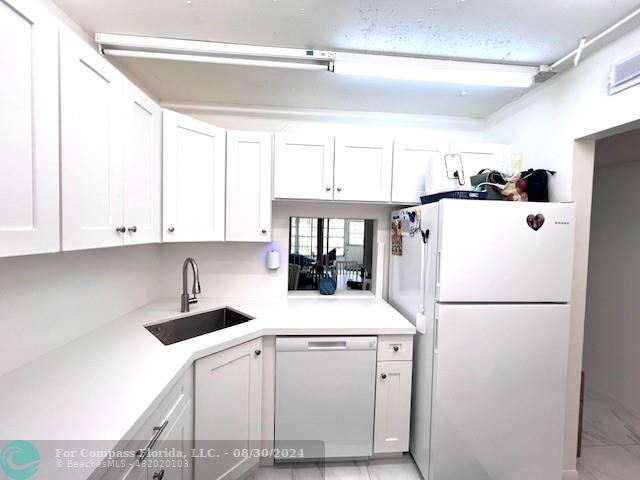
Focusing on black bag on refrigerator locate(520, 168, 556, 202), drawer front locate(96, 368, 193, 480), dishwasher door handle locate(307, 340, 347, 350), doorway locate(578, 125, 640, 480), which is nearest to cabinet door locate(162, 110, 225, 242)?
drawer front locate(96, 368, 193, 480)

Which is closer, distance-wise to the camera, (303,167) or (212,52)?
(212,52)

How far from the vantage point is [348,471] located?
1715 mm

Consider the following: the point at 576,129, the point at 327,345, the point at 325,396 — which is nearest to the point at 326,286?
the point at 327,345

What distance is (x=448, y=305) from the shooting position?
4.92 feet

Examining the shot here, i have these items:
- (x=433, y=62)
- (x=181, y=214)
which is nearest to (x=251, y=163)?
(x=181, y=214)

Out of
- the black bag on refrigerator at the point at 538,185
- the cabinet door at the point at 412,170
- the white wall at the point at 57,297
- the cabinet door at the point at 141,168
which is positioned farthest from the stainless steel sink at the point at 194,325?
the black bag on refrigerator at the point at 538,185

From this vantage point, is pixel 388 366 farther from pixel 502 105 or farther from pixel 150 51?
pixel 150 51

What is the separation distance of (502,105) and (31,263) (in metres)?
3.03

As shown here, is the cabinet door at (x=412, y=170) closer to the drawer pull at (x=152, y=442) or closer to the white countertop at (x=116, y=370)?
the white countertop at (x=116, y=370)

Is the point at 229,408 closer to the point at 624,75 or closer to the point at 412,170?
the point at 412,170

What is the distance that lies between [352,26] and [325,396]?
6.75 ft

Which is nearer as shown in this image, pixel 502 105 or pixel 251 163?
pixel 251 163

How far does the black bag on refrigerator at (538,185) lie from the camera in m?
1.73

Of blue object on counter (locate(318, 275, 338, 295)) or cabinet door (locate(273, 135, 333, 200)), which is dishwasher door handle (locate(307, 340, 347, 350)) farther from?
cabinet door (locate(273, 135, 333, 200))
